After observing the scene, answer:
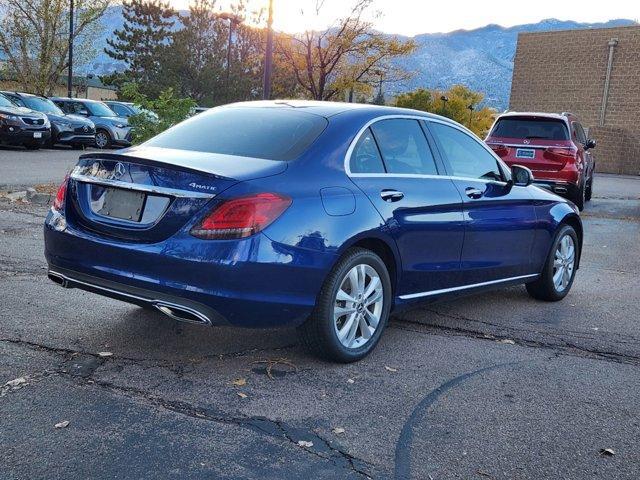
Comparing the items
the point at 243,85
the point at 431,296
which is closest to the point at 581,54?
the point at 243,85

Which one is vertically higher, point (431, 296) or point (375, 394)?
point (431, 296)

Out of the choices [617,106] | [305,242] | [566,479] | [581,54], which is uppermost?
[581,54]

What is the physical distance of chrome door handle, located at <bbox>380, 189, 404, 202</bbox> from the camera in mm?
4629

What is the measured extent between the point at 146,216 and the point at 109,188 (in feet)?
1.17

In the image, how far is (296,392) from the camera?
13.0 feet

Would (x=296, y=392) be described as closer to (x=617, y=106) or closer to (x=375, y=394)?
(x=375, y=394)

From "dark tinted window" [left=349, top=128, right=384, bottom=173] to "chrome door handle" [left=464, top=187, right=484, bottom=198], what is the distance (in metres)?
0.93

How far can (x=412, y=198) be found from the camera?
4.86 metres

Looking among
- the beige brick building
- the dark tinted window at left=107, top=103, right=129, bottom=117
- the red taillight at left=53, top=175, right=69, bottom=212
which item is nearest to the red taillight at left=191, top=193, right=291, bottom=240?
the red taillight at left=53, top=175, right=69, bottom=212

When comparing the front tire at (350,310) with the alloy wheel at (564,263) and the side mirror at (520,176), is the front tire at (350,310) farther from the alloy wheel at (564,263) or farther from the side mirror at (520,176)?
the alloy wheel at (564,263)

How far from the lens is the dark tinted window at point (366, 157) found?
15.1 ft

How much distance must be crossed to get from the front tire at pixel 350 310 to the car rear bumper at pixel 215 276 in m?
0.12

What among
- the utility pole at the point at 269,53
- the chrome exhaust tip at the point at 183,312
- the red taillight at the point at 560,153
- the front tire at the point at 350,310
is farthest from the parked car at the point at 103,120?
the chrome exhaust tip at the point at 183,312

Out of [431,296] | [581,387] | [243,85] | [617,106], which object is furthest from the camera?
[243,85]
